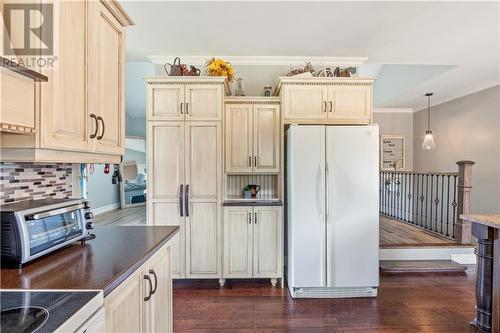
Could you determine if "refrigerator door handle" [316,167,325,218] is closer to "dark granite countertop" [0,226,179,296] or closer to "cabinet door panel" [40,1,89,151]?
"dark granite countertop" [0,226,179,296]

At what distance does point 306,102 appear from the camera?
3072 mm

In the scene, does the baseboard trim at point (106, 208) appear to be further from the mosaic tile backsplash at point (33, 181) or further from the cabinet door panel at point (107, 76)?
the cabinet door panel at point (107, 76)

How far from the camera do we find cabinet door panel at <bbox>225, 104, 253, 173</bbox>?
10.4 ft

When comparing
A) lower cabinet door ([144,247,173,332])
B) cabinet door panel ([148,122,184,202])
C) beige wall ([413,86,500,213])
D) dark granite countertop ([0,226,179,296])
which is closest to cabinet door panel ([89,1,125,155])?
dark granite countertop ([0,226,179,296])

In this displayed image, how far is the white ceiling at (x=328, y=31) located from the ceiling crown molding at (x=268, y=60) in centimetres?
8

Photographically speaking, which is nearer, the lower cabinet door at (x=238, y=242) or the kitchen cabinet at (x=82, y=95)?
the kitchen cabinet at (x=82, y=95)

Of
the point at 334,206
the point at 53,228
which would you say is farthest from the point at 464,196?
the point at 53,228

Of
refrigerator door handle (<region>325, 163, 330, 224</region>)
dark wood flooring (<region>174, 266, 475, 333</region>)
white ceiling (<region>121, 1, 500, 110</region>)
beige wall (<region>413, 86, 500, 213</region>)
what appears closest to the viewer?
dark wood flooring (<region>174, 266, 475, 333</region>)

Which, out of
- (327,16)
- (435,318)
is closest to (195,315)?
(435,318)

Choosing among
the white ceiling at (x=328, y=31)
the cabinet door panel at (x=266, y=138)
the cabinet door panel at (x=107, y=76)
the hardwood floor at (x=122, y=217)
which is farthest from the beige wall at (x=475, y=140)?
the hardwood floor at (x=122, y=217)

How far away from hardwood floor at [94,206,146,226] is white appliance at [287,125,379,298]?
14.9 ft

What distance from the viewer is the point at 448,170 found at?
5.48 metres

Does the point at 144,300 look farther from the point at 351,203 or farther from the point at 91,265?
the point at 351,203

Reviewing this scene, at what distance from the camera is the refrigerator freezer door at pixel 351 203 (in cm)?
269
